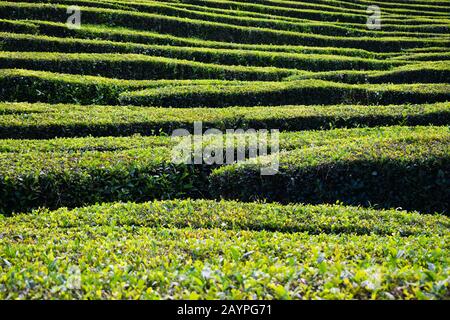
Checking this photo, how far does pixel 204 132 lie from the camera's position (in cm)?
1306

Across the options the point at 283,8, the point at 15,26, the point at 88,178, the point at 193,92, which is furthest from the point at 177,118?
the point at 283,8

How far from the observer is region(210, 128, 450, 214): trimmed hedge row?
9.37 metres

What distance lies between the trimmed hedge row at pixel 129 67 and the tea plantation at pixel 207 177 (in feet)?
0.18

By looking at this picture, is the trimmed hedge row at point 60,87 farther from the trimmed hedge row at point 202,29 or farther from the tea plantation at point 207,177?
the trimmed hedge row at point 202,29

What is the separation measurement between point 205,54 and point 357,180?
46.5ft

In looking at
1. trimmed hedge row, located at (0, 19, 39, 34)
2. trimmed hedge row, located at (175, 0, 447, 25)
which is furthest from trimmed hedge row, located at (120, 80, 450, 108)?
trimmed hedge row, located at (175, 0, 447, 25)

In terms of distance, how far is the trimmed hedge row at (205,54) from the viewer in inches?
789

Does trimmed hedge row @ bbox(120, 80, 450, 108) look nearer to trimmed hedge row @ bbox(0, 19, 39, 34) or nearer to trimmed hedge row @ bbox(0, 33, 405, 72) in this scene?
trimmed hedge row @ bbox(0, 33, 405, 72)

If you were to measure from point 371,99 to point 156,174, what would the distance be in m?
10.7

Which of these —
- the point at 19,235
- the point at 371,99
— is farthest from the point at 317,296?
the point at 371,99

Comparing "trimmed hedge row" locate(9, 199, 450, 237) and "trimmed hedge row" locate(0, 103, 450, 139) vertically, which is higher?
"trimmed hedge row" locate(0, 103, 450, 139)

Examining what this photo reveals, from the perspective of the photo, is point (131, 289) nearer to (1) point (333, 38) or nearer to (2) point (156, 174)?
(2) point (156, 174)

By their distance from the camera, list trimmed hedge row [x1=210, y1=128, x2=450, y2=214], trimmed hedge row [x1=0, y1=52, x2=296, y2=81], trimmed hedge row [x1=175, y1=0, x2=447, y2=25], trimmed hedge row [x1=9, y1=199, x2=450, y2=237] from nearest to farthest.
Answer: trimmed hedge row [x1=9, y1=199, x2=450, y2=237] < trimmed hedge row [x1=210, y1=128, x2=450, y2=214] < trimmed hedge row [x1=0, y1=52, x2=296, y2=81] < trimmed hedge row [x1=175, y1=0, x2=447, y2=25]

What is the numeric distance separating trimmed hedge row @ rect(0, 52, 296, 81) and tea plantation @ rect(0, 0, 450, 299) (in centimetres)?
5
